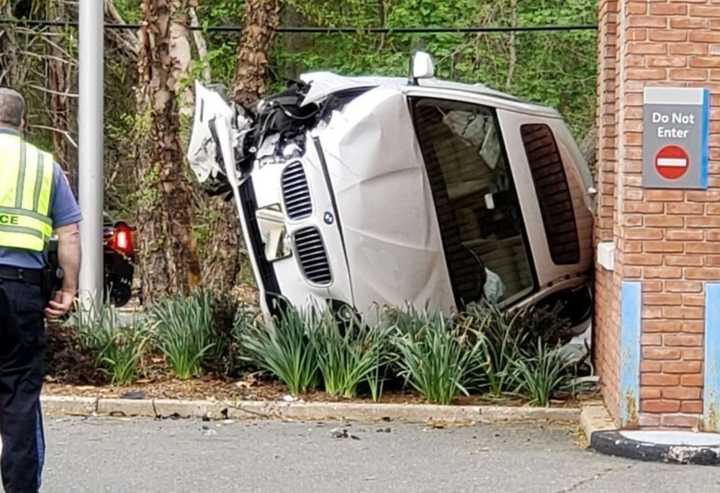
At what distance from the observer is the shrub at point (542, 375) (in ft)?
26.4

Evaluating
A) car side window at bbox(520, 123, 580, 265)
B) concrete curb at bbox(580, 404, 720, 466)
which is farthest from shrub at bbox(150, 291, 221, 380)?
concrete curb at bbox(580, 404, 720, 466)

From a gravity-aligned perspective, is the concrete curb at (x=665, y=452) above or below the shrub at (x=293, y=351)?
below

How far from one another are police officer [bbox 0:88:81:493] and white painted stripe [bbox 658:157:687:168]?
3.56 meters

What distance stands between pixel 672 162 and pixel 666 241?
48 cm

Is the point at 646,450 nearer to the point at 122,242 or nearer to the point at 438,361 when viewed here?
the point at 438,361

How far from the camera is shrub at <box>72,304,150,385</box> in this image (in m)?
8.79

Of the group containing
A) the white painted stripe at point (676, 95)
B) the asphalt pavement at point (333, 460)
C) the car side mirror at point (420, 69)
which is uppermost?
the car side mirror at point (420, 69)

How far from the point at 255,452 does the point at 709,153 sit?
3308mm

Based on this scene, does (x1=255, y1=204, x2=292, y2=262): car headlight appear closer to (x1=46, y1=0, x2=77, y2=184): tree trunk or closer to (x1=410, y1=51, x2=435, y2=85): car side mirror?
(x1=410, y1=51, x2=435, y2=85): car side mirror

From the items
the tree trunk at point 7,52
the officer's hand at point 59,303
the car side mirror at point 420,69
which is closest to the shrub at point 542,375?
the car side mirror at point 420,69

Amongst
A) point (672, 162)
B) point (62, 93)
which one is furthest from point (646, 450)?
point (62, 93)

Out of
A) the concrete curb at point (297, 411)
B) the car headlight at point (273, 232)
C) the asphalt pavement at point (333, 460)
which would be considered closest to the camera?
the asphalt pavement at point (333, 460)

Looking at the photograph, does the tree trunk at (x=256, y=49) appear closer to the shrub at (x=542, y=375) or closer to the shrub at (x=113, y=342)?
the shrub at (x=113, y=342)

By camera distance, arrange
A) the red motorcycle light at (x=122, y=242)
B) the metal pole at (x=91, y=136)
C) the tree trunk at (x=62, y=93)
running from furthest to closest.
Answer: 1. the tree trunk at (x=62, y=93)
2. the red motorcycle light at (x=122, y=242)
3. the metal pole at (x=91, y=136)
